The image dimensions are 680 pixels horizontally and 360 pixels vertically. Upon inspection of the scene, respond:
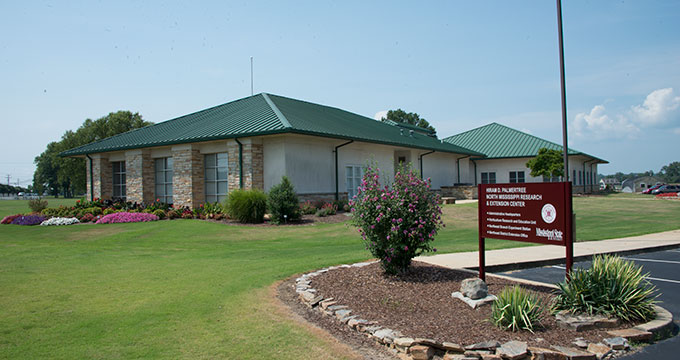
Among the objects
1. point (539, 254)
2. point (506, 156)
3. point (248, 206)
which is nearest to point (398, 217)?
point (539, 254)

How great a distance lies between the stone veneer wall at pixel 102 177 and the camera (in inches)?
1100

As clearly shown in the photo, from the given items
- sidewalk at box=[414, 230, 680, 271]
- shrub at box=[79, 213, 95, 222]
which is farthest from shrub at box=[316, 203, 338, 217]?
shrub at box=[79, 213, 95, 222]

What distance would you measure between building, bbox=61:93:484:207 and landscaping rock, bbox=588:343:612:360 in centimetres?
1446

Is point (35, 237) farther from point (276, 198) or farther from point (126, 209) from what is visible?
point (276, 198)

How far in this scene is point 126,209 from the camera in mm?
23953

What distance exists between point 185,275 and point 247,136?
12.7 meters

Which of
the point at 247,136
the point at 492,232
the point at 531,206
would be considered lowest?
the point at 492,232

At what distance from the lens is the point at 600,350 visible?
4754 mm

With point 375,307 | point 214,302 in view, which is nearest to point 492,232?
point 375,307

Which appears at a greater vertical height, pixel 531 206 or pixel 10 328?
pixel 531 206

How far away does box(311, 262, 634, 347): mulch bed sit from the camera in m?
5.09

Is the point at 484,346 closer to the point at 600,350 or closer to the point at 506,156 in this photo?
the point at 600,350

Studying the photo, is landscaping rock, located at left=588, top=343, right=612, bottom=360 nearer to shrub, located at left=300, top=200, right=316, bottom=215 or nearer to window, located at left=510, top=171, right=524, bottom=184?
shrub, located at left=300, top=200, right=316, bottom=215

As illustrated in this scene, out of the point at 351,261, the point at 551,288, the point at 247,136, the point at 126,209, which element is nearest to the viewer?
the point at 551,288
